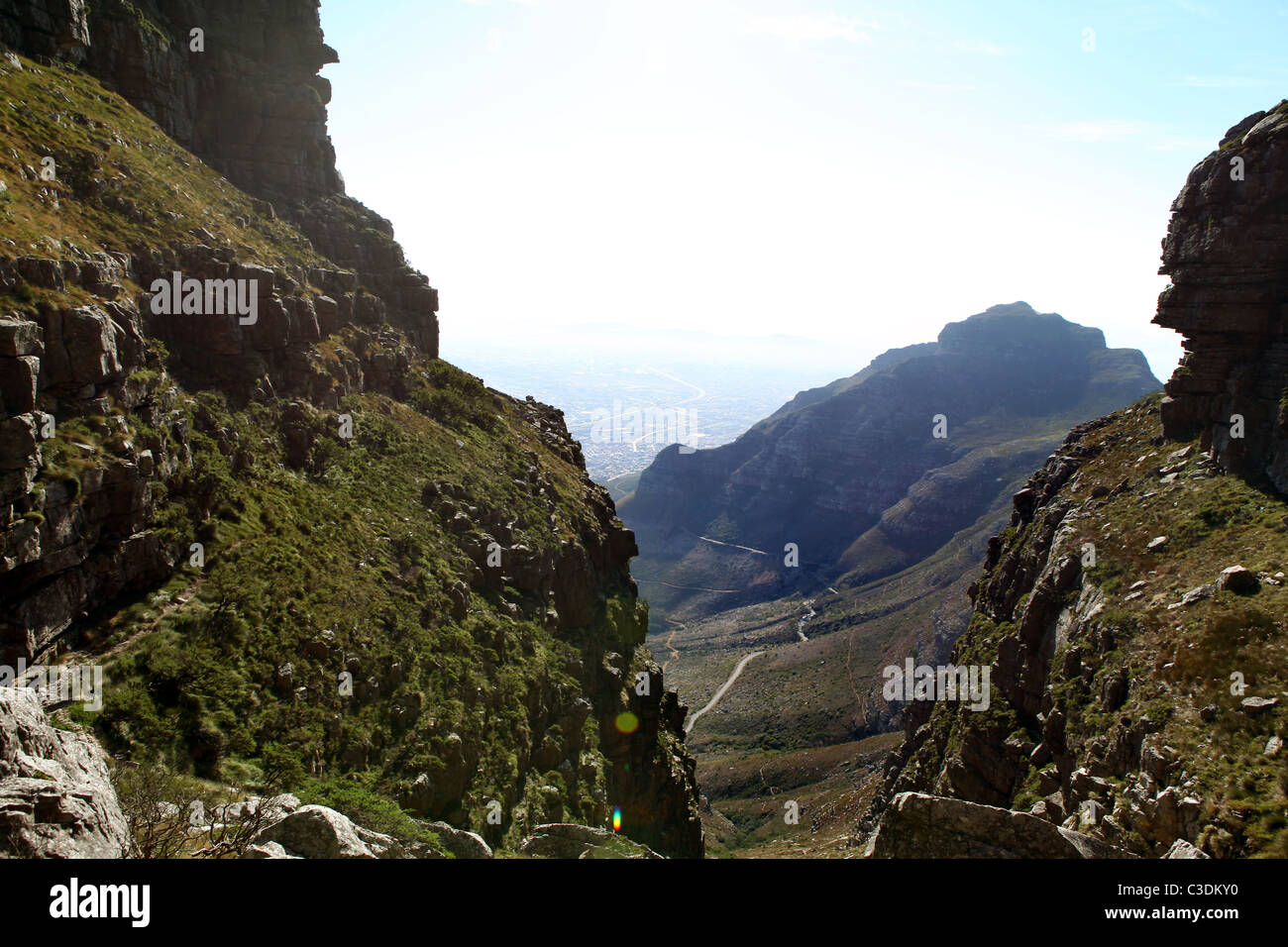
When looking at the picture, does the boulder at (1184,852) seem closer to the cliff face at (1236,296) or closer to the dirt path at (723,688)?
the cliff face at (1236,296)

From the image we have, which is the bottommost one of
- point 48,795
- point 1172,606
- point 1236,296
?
point 1172,606

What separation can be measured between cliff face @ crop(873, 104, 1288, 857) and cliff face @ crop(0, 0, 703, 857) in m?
19.2

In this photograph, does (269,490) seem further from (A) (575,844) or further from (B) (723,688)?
(B) (723,688)

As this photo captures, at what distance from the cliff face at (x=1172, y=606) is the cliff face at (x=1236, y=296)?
0.31 feet

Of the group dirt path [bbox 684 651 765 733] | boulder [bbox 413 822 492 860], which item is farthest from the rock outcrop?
dirt path [bbox 684 651 765 733]

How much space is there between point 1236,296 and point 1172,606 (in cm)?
2284

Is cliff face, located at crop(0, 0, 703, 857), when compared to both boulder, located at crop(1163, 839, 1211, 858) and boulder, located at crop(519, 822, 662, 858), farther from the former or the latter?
boulder, located at crop(1163, 839, 1211, 858)

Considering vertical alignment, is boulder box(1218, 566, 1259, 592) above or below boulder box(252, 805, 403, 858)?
above

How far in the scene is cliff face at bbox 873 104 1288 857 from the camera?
72.5 ft

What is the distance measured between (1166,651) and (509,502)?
32212 millimetres

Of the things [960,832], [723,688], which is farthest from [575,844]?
[723,688]

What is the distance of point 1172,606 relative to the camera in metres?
29.9

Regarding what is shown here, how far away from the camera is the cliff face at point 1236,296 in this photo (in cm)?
3825
